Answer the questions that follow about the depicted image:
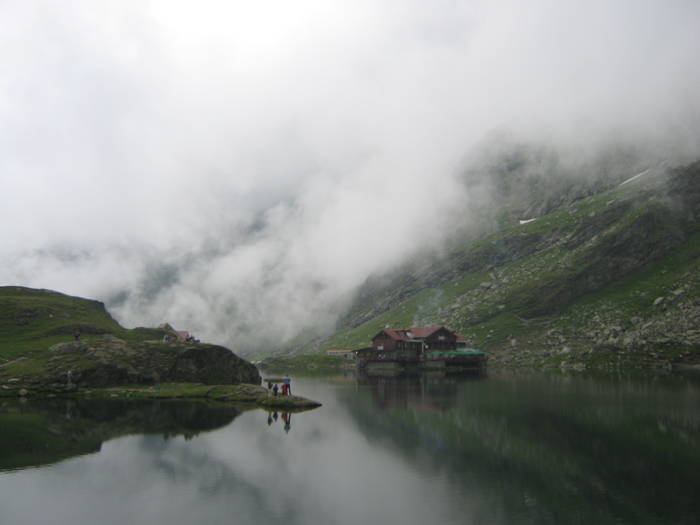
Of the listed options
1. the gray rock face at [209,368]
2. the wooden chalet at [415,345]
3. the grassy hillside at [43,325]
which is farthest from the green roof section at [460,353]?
the grassy hillside at [43,325]

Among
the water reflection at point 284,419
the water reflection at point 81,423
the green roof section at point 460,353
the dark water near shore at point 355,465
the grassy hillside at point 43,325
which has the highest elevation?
the grassy hillside at point 43,325

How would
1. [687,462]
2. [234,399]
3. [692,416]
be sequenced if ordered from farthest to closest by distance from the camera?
[234,399]
[692,416]
[687,462]

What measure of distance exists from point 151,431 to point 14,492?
727 inches

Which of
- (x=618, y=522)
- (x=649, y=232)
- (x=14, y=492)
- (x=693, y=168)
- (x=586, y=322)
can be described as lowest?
(x=618, y=522)

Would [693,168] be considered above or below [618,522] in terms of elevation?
above

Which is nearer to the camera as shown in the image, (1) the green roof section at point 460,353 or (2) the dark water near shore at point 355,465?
(2) the dark water near shore at point 355,465

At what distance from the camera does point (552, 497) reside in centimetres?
2650

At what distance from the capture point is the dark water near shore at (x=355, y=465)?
24.8 meters

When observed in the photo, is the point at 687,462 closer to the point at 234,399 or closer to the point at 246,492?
the point at 246,492

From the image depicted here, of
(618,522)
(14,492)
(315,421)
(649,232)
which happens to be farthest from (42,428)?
(649,232)

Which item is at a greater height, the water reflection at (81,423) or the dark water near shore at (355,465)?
the water reflection at (81,423)

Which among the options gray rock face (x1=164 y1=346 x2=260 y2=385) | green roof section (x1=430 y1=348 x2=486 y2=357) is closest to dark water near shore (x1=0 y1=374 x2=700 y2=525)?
gray rock face (x1=164 y1=346 x2=260 y2=385)

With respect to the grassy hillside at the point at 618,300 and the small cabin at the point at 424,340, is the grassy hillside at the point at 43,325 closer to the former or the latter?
the small cabin at the point at 424,340

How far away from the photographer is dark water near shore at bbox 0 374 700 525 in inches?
977
